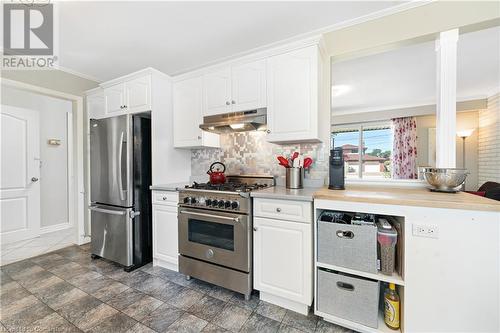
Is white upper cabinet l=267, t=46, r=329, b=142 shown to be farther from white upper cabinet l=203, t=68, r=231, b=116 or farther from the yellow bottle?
the yellow bottle

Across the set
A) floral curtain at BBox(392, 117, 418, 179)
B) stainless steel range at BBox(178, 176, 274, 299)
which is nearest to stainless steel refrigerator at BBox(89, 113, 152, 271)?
stainless steel range at BBox(178, 176, 274, 299)

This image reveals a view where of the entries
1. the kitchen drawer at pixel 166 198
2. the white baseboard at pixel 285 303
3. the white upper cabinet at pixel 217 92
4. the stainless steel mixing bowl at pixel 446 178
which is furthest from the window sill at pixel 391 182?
the kitchen drawer at pixel 166 198

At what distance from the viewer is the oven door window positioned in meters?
1.89

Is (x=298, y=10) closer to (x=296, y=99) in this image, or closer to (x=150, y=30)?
(x=296, y=99)

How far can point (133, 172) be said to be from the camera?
2.37 m

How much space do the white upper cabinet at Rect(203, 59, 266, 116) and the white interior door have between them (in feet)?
10.5

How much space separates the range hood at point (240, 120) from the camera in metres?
2.07

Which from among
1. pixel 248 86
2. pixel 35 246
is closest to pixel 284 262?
pixel 248 86

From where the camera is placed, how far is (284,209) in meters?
1.66

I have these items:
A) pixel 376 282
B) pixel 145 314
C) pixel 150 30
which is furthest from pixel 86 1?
pixel 376 282

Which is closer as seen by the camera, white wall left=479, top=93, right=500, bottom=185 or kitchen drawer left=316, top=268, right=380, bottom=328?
kitchen drawer left=316, top=268, right=380, bottom=328

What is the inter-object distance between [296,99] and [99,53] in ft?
8.32

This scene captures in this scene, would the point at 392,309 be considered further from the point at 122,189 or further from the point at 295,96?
the point at 122,189

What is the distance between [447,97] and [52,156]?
5.75m
